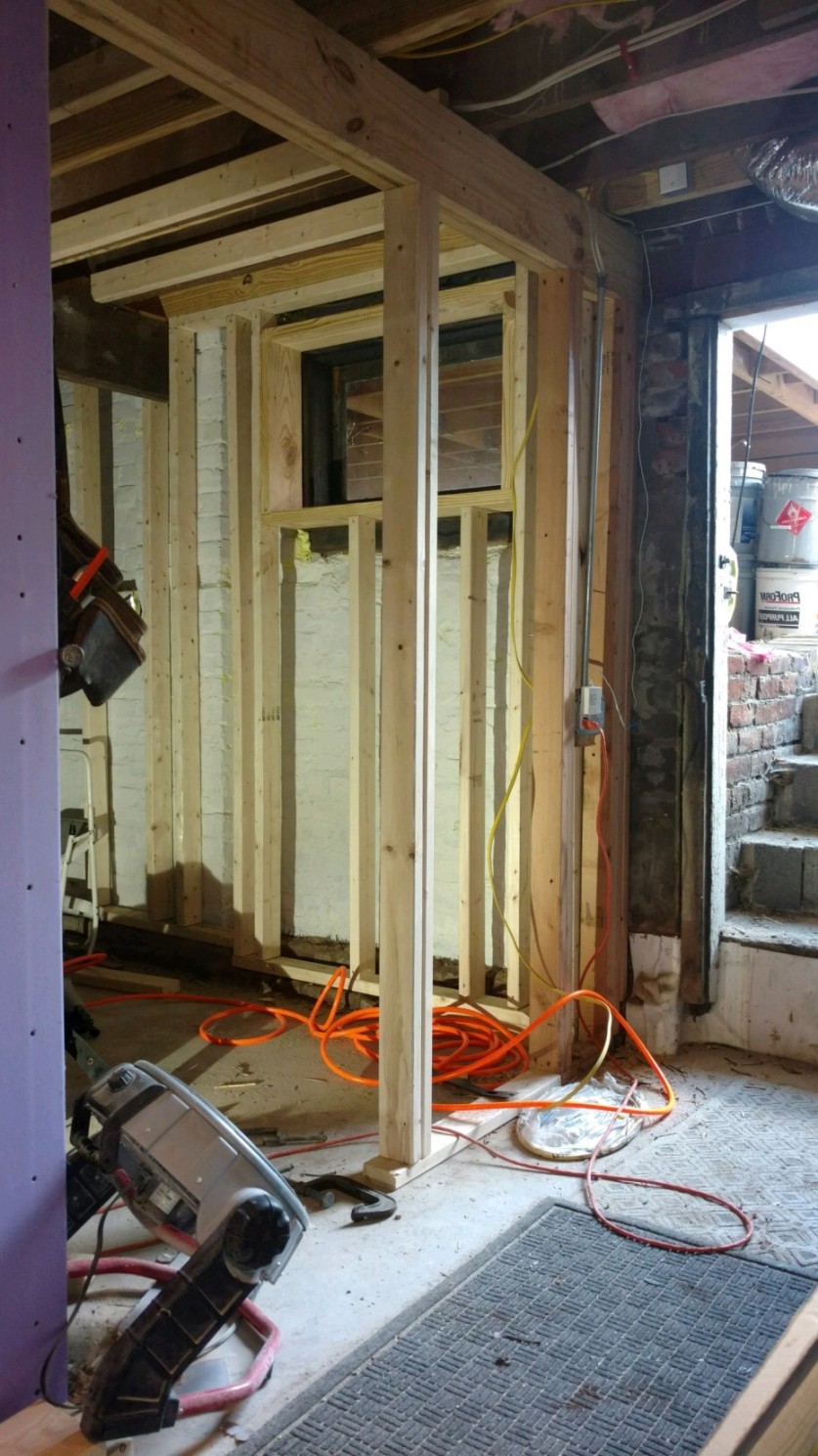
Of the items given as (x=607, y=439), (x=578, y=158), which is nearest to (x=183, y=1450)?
(x=607, y=439)

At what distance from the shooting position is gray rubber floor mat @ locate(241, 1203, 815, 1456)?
1601 millimetres

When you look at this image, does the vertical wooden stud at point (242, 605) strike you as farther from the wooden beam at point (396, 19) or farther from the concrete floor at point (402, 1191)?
the wooden beam at point (396, 19)

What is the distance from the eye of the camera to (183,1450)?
5.20ft

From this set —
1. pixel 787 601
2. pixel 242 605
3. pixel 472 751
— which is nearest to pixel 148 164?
pixel 242 605

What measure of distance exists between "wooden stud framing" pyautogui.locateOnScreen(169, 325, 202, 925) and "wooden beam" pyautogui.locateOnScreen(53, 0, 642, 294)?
166cm

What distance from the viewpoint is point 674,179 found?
2.81 meters

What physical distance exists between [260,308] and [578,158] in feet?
4.44

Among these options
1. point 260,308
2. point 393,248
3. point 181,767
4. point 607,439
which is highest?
point 260,308

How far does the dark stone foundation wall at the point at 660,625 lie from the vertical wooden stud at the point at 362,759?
0.90 meters

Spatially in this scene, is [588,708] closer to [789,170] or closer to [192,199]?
[789,170]

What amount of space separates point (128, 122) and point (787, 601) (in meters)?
2.92

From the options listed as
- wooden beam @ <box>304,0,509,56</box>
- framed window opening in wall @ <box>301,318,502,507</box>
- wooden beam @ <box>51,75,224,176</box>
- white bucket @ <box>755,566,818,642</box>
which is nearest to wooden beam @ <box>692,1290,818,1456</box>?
wooden beam @ <box>304,0,509,56</box>

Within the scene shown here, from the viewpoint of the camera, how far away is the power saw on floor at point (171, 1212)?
1.52 m

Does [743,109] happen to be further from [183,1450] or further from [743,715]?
[183,1450]
